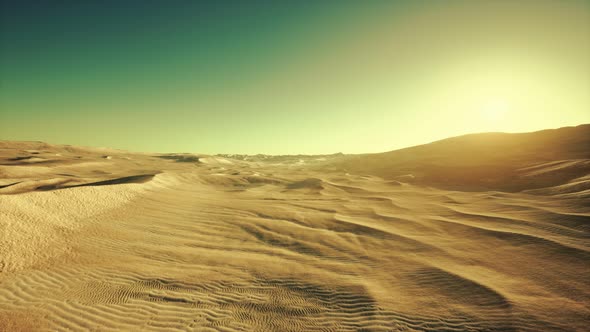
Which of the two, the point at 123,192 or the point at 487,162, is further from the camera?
the point at 487,162

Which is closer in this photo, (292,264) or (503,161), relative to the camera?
(292,264)

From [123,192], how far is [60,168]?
2208 centimetres

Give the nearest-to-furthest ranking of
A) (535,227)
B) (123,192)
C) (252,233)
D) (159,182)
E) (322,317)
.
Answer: (322,317)
(535,227)
(252,233)
(123,192)
(159,182)

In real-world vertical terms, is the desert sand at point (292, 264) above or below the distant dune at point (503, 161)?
below

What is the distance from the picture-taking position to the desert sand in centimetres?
471

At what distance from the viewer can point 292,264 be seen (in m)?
7.13

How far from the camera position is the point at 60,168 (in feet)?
94.2

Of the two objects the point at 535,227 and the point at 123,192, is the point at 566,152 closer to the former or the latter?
the point at 535,227

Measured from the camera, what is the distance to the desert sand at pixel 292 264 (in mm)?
4707

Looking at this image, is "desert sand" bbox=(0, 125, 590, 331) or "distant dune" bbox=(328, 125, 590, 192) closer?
"desert sand" bbox=(0, 125, 590, 331)

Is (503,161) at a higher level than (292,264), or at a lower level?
higher

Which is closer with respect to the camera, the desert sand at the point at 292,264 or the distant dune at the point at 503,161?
the desert sand at the point at 292,264

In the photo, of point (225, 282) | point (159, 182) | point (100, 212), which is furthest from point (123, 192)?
point (225, 282)

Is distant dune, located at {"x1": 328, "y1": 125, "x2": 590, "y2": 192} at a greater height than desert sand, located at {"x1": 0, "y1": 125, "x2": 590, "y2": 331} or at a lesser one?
greater
